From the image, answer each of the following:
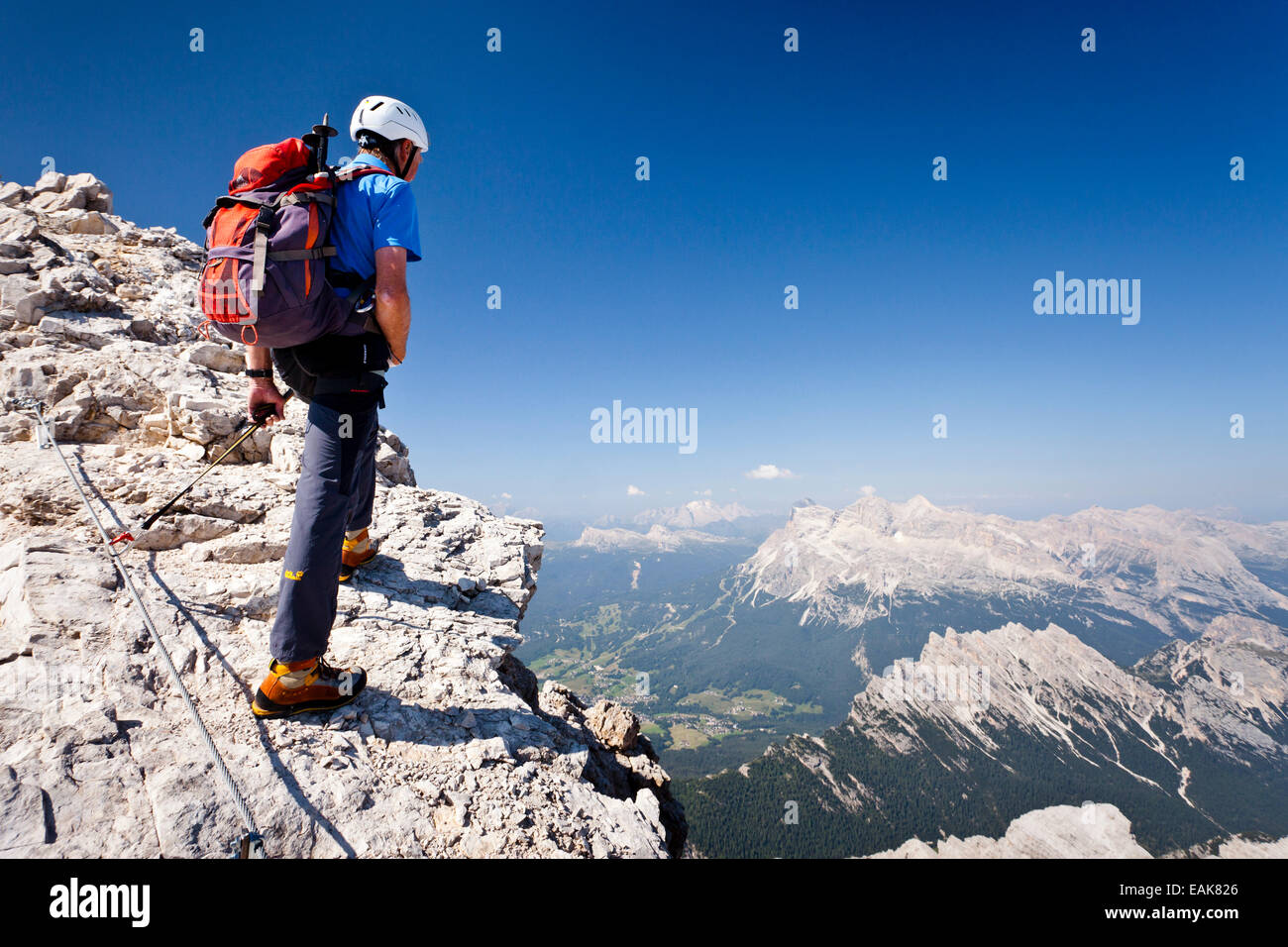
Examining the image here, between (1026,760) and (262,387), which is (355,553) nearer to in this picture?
(262,387)

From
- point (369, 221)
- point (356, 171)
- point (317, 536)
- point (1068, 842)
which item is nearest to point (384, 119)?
point (356, 171)

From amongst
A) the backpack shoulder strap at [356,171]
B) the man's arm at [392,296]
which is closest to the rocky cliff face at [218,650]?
the man's arm at [392,296]

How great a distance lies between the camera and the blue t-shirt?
4.42 m

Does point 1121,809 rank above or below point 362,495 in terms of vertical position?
below

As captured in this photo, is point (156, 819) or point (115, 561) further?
point (115, 561)

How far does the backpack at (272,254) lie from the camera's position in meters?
3.85

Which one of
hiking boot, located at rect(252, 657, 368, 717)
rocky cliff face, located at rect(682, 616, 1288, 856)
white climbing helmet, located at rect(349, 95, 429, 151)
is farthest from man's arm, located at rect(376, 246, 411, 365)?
rocky cliff face, located at rect(682, 616, 1288, 856)

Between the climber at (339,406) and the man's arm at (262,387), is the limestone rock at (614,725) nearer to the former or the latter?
the climber at (339,406)

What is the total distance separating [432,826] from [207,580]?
4628 mm

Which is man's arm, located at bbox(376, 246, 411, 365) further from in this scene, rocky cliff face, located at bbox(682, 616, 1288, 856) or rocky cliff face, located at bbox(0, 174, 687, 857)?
rocky cliff face, located at bbox(682, 616, 1288, 856)
